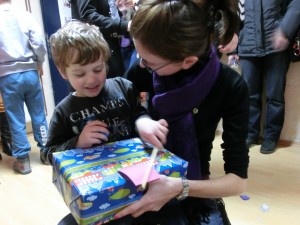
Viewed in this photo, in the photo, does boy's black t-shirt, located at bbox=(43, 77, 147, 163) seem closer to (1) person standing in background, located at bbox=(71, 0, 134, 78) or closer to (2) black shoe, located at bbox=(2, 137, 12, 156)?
(1) person standing in background, located at bbox=(71, 0, 134, 78)

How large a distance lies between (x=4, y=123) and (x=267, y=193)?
6.29ft

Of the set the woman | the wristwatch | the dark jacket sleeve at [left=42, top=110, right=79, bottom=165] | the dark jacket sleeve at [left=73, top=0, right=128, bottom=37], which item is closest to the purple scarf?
the woman

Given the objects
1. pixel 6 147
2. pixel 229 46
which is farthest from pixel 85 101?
pixel 6 147

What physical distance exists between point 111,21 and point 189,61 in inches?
45.3

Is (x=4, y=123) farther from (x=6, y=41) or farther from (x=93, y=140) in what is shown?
(x=93, y=140)

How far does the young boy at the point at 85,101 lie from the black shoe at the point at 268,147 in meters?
1.70

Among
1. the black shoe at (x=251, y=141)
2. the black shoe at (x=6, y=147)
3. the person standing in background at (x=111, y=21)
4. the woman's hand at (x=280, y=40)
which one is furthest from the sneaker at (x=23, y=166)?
the woman's hand at (x=280, y=40)

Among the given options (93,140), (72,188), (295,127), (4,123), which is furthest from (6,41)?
(295,127)

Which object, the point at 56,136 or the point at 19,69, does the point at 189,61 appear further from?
the point at 19,69

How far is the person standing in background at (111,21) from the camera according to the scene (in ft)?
5.90

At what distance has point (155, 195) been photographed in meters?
0.69

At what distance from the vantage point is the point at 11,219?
1.69 metres

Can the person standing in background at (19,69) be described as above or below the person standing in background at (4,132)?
above

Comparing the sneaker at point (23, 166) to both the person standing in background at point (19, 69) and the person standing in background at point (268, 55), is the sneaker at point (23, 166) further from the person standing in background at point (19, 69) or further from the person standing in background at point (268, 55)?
the person standing in background at point (268, 55)
